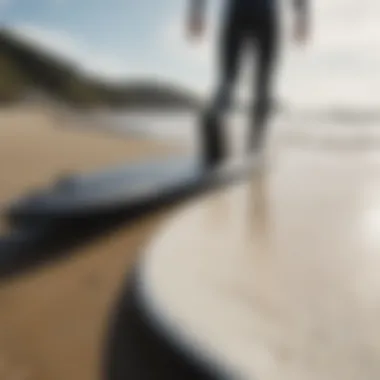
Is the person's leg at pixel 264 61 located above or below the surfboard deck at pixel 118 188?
above

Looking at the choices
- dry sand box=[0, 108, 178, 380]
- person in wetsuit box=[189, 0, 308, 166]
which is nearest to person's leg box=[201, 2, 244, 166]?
person in wetsuit box=[189, 0, 308, 166]

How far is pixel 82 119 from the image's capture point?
1.37 meters

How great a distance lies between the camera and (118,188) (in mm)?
970

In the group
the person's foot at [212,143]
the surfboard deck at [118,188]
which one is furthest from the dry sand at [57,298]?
the person's foot at [212,143]

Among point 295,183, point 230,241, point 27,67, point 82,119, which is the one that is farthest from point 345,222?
point 82,119

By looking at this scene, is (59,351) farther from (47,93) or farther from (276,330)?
(47,93)

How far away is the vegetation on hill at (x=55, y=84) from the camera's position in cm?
106

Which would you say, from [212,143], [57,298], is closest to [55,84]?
[212,143]

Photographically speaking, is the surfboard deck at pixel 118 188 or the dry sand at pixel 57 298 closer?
the dry sand at pixel 57 298

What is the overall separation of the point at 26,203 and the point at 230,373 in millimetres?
499

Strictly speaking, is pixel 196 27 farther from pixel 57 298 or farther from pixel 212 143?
pixel 57 298

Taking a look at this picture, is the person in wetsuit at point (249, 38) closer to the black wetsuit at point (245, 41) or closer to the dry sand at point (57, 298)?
the black wetsuit at point (245, 41)

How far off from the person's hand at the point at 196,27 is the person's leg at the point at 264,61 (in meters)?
0.10

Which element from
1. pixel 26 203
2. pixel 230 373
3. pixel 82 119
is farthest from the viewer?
pixel 82 119
